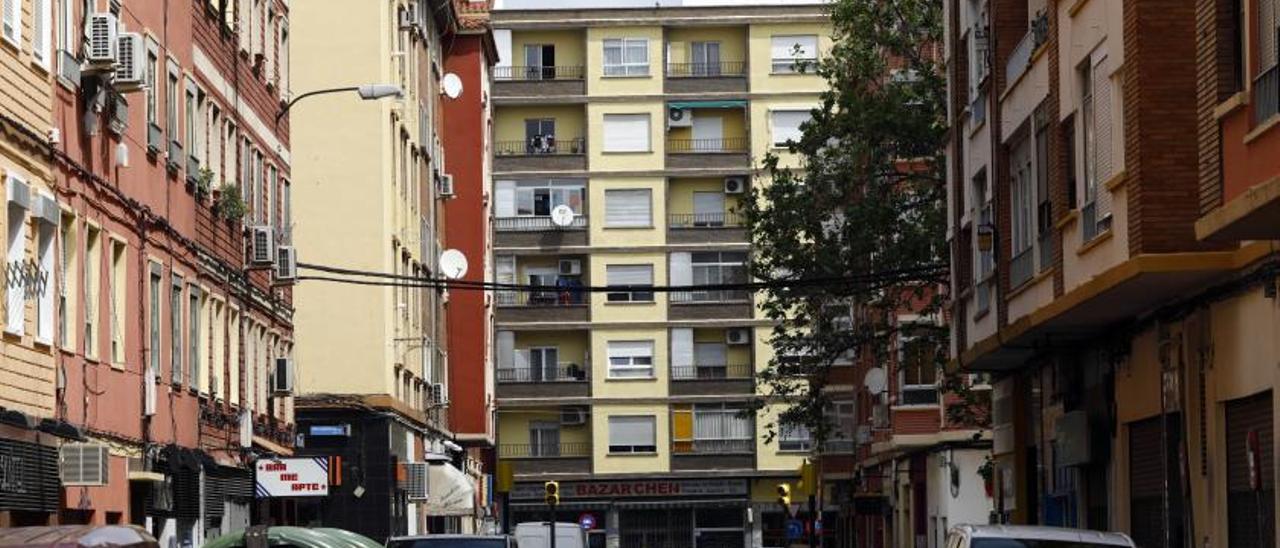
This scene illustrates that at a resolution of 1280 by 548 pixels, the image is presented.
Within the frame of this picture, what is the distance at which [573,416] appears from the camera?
308 ft

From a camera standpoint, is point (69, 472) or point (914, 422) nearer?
point (69, 472)

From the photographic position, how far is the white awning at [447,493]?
207ft

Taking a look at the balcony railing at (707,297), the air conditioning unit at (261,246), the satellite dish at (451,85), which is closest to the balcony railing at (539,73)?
the balcony railing at (707,297)

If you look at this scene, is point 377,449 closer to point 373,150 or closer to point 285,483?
point 373,150

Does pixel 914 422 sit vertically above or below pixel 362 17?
below

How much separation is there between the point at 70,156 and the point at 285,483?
8339mm

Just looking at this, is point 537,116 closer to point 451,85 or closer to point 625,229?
point 625,229

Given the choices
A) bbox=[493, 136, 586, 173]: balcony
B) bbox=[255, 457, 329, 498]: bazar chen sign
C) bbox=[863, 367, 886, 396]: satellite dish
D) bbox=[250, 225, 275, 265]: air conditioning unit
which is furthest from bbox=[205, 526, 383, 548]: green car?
bbox=[493, 136, 586, 173]: balcony

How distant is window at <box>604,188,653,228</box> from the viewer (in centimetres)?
9369

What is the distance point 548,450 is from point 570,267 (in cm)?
653

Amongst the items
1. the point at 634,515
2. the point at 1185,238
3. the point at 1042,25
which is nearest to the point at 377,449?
the point at 1042,25

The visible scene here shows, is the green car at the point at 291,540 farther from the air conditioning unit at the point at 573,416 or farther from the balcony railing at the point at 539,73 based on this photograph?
the balcony railing at the point at 539,73

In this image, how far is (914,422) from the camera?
198 feet

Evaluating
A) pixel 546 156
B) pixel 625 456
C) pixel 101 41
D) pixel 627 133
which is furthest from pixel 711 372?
pixel 101 41
